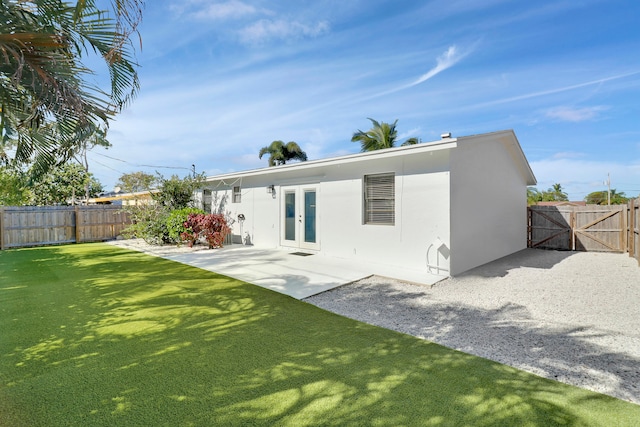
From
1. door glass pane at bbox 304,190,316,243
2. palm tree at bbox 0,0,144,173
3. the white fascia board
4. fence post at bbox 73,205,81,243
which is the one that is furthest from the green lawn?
fence post at bbox 73,205,81,243

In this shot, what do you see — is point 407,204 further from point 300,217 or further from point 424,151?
point 300,217

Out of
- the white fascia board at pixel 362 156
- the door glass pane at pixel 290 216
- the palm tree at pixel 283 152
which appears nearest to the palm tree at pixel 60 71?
the white fascia board at pixel 362 156

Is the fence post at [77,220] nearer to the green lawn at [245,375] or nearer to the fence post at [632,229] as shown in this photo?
the green lawn at [245,375]

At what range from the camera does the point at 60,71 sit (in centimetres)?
369

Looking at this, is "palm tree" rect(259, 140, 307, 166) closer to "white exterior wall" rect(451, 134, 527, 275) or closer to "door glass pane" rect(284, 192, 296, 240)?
"door glass pane" rect(284, 192, 296, 240)

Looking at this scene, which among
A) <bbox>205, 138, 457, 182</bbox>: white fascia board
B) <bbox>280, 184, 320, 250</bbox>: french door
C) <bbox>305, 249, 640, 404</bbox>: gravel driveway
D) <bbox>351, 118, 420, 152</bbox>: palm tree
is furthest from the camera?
<bbox>351, 118, 420, 152</bbox>: palm tree

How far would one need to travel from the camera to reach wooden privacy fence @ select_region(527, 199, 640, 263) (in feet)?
37.9

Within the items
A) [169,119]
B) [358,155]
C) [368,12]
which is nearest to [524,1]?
[368,12]

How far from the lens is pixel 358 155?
8.75 meters

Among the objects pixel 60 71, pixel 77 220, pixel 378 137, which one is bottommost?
pixel 77 220

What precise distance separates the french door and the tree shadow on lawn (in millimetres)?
4834

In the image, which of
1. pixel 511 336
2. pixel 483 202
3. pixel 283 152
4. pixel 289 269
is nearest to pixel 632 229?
pixel 483 202

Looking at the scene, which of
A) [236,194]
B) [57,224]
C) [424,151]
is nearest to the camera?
[424,151]

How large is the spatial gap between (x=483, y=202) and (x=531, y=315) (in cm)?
465
